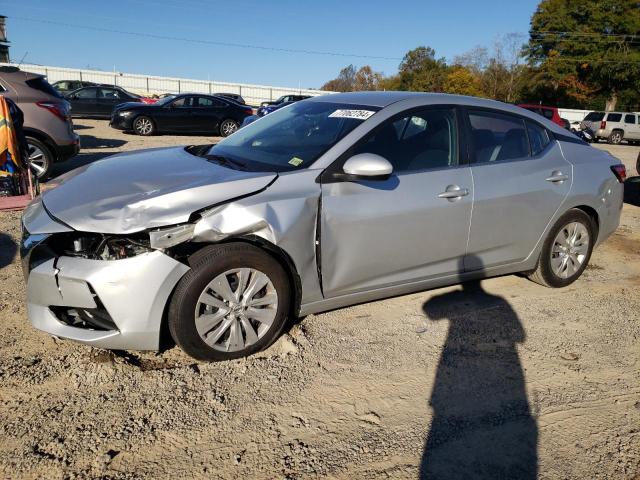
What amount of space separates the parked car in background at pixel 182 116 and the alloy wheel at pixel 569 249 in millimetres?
13400

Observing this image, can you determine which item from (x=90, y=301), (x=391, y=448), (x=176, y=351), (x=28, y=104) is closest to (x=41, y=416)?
(x=90, y=301)

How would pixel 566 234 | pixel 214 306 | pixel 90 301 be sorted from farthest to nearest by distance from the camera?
pixel 566 234, pixel 214 306, pixel 90 301

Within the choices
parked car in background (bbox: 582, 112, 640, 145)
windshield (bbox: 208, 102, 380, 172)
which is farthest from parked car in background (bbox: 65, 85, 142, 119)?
parked car in background (bbox: 582, 112, 640, 145)

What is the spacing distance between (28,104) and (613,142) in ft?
89.4

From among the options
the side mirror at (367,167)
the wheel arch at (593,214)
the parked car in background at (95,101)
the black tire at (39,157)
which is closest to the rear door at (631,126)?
the parked car in background at (95,101)

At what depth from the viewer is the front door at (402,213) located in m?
3.46

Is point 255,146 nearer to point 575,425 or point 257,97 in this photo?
point 575,425

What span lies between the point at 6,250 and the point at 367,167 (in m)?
3.75

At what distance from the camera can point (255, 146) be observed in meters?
4.05

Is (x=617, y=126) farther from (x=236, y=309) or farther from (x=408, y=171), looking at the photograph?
(x=236, y=309)

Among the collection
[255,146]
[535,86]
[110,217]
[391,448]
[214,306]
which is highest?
[535,86]

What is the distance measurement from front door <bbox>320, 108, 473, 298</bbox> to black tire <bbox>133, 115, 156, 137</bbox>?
14642 mm

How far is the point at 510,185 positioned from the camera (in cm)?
417

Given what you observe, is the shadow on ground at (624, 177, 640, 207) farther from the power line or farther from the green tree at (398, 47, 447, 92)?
the green tree at (398, 47, 447, 92)
